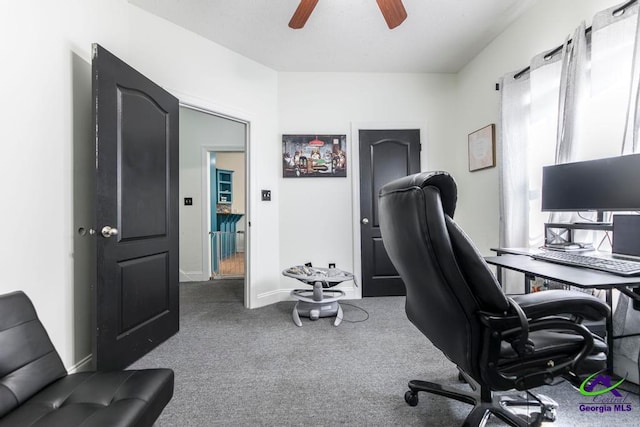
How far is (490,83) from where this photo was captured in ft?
8.71

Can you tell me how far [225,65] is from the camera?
270 cm

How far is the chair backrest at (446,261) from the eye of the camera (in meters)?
0.80

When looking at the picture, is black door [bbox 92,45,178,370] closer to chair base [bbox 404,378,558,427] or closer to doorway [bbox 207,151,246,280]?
doorway [bbox 207,151,246,280]

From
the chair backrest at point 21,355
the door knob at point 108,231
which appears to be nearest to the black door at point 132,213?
the door knob at point 108,231

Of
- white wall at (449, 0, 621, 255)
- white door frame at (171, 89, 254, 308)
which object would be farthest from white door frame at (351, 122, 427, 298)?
white door frame at (171, 89, 254, 308)

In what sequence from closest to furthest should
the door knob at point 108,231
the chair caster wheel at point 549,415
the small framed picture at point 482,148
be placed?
the chair caster wheel at point 549,415, the door knob at point 108,231, the small framed picture at point 482,148

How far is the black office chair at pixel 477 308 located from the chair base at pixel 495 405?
310 mm

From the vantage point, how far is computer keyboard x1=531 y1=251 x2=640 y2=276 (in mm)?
1053

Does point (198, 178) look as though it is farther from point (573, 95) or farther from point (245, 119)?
point (573, 95)

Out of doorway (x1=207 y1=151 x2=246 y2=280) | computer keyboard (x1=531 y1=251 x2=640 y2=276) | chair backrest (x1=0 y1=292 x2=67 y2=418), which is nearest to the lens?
chair backrest (x1=0 y1=292 x2=67 y2=418)

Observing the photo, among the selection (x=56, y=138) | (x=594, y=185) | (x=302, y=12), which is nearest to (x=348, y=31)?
(x=302, y=12)

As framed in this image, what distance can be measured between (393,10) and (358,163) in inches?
66.7

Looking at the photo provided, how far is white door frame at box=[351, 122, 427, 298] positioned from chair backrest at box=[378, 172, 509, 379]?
2.22 metres

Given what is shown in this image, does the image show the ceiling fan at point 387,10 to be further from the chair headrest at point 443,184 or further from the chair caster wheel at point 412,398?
the chair caster wheel at point 412,398
